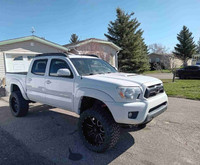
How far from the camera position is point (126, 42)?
69.6 feet

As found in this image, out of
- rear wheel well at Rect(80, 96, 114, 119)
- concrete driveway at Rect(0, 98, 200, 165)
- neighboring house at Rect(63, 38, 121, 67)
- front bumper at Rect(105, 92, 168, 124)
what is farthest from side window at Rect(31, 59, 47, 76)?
neighboring house at Rect(63, 38, 121, 67)

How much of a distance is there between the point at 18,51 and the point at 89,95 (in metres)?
9.38

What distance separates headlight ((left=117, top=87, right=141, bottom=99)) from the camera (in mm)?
2771

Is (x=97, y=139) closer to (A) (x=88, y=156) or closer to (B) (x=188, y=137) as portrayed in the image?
(A) (x=88, y=156)

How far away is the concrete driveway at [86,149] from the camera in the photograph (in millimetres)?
2854

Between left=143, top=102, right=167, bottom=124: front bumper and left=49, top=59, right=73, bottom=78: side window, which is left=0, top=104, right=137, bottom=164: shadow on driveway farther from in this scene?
left=49, top=59, right=73, bottom=78: side window

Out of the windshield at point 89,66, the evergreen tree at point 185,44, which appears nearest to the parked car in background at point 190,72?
the windshield at point 89,66

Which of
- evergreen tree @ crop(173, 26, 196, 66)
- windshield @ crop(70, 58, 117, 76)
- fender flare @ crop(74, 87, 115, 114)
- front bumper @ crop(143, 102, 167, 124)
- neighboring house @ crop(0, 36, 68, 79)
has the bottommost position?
front bumper @ crop(143, 102, 167, 124)

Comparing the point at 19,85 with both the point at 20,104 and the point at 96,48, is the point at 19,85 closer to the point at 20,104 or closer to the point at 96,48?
the point at 20,104

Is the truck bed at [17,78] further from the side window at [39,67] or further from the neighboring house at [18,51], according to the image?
the neighboring house at [18,51]

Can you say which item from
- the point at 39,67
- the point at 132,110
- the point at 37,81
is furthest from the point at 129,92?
the point at 39,67

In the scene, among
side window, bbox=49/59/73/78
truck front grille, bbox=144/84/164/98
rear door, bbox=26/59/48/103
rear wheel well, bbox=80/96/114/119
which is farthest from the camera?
rear door, bbox=26/59/48/103

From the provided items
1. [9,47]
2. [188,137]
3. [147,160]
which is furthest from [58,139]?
[9,47]

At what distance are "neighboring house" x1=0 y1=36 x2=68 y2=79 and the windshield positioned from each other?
26.4ft
